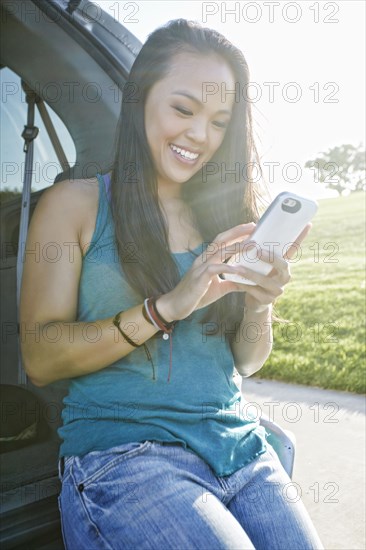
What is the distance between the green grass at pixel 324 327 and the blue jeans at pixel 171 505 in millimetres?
574

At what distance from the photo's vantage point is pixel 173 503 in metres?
1.38

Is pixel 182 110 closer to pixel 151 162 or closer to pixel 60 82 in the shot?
pixel 151 162

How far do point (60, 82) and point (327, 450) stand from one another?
83.7 inches

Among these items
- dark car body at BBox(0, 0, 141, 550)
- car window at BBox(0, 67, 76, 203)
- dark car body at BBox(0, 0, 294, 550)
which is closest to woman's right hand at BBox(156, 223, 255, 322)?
dark car body at BBox(0, 0, 294, 550)

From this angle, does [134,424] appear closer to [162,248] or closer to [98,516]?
[98,516]

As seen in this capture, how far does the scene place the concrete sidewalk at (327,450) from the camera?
2568 mm

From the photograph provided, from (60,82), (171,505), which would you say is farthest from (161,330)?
(60,82)

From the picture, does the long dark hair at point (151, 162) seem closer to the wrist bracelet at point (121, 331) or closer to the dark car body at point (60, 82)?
the wrist bracelet at point (121, 331)

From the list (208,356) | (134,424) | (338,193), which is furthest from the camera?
(338,193)

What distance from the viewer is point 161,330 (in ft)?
5.21

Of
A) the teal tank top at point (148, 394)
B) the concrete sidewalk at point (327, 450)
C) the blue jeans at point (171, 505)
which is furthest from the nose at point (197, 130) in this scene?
the concrete sidewalk at point (327, 450)

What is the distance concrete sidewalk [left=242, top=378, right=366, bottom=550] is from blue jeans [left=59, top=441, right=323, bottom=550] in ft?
3.39

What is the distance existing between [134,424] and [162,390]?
0.11m

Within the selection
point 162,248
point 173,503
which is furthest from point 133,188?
point 173,503
